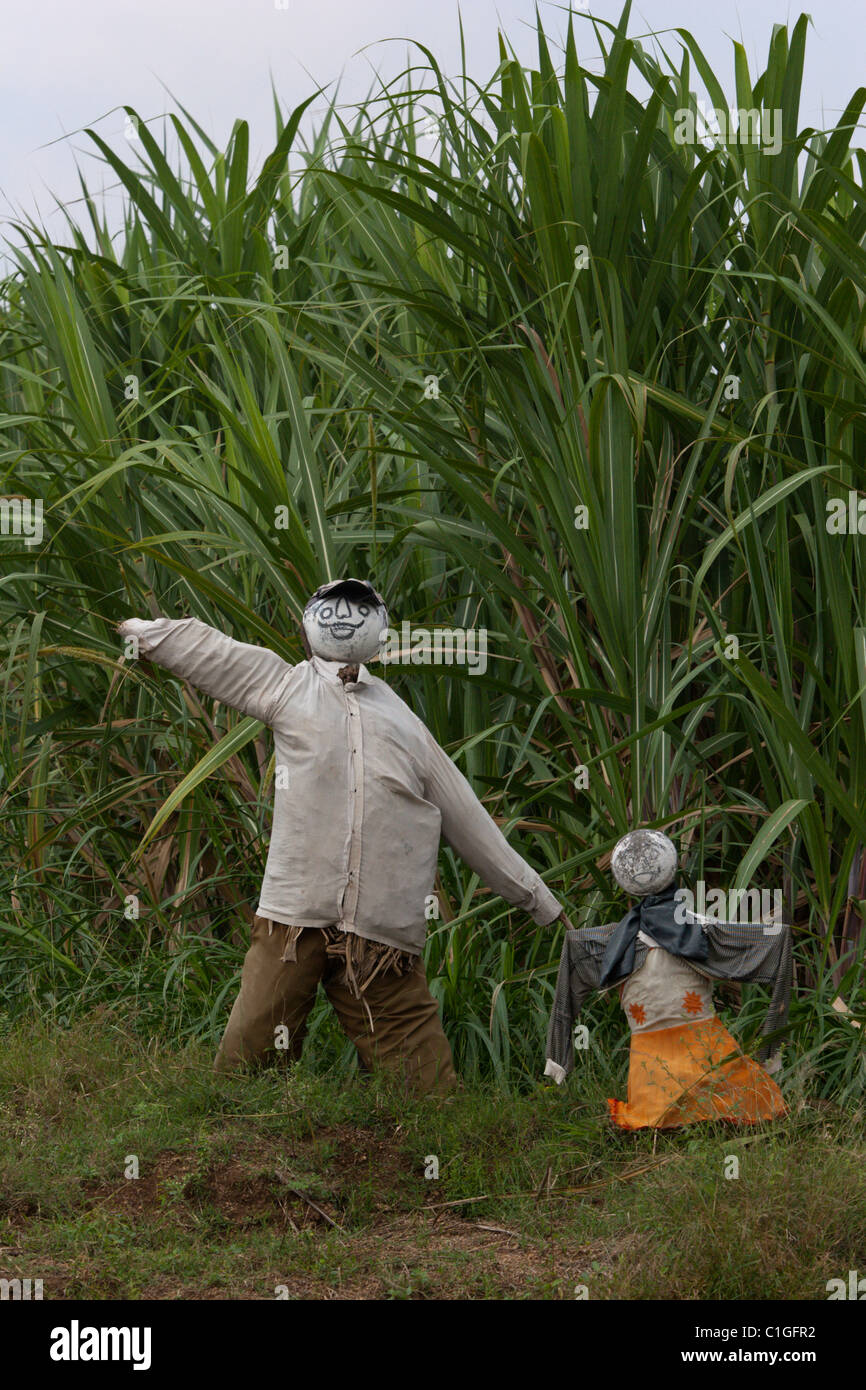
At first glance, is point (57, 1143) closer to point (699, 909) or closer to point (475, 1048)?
point (475, 1048)

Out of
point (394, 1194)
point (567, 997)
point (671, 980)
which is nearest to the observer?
point (394, 1194)

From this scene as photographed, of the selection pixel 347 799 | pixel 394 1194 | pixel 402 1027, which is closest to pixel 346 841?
pixel 347 799

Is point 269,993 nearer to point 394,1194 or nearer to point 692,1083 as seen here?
point 394,1194

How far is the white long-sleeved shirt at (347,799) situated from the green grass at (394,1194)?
39 centimetres

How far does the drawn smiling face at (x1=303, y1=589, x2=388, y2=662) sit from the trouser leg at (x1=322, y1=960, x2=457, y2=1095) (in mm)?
725

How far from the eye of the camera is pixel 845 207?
456 centimetres

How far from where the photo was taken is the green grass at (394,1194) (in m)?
2.69

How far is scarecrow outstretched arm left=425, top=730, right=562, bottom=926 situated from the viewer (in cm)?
351

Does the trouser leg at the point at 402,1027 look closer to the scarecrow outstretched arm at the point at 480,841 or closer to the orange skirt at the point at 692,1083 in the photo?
the scarecrow outstretched arm at the point at 480,841

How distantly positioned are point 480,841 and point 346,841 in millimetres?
345

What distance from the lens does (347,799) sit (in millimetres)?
3371

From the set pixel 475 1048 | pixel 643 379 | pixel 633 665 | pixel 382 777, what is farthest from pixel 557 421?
pixel 475 1048

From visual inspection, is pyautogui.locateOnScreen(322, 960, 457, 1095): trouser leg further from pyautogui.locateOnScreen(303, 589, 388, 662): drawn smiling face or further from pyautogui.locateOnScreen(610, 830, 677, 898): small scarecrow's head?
pyautogui.locateOnScreen(303, 589, 388, 662): drawn smiling face

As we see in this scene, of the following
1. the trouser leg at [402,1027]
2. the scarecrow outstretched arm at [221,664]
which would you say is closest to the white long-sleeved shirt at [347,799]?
the scarecrow outstretched arm at [221,664]
